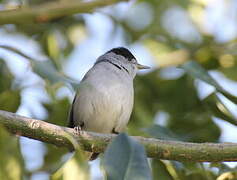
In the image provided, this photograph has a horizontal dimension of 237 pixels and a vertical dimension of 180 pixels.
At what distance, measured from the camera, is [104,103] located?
4719 millimetres

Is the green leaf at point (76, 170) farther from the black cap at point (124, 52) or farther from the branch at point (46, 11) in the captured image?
the black cap at point (124, 52)

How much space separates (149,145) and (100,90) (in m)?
1.60

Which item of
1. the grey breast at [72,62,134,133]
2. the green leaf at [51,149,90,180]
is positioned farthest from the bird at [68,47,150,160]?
the green leaf at [51,149,90,180]

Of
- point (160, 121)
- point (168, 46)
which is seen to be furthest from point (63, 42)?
point (160, 121)

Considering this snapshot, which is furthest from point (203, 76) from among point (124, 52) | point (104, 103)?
point (124, 52)

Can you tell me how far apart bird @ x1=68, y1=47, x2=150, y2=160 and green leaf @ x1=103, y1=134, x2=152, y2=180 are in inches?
85.0

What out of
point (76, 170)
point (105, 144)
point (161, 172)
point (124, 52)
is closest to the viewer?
point (76, 170)

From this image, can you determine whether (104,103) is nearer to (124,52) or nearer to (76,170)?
(124,52)

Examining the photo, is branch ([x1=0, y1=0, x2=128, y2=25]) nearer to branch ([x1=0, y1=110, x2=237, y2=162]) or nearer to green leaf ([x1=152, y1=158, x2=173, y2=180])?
branch ([x1=0, y1=110, x2=237, y2=162])

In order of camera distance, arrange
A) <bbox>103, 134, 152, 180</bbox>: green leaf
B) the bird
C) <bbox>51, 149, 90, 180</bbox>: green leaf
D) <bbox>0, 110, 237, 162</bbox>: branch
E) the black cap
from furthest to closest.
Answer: the black cap
the bird
<bbox>0, 110, 237, 162</bbox>: branch
<bbox>103, 134, 152, 180</bbox>: green leaf
<bbox>51, 149, 90, 180</bbox>: green leaf

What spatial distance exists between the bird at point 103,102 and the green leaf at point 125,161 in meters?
2.16

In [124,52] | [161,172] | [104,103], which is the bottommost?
[124,52]

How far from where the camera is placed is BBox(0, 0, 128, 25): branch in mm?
4453

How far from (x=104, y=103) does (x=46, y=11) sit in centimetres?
93
